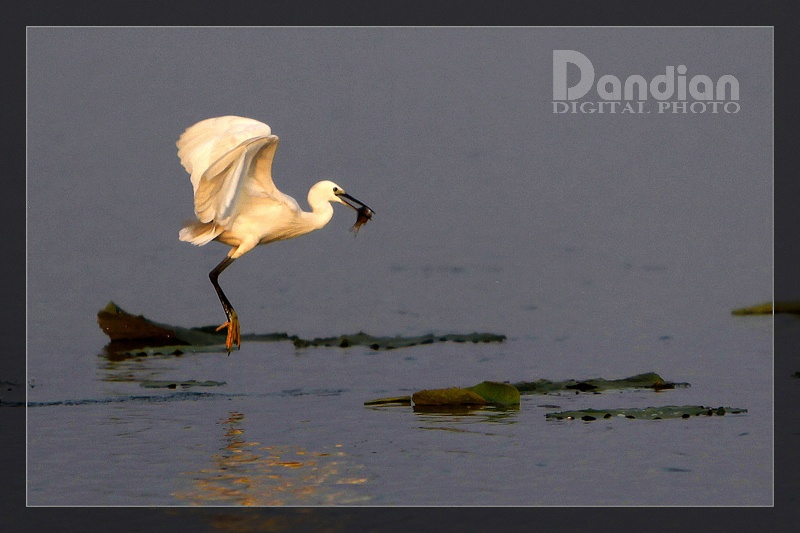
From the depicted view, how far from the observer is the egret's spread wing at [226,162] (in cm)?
989

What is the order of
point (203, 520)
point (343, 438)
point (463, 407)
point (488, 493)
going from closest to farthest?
point (203, 520) < point (488, 493) < point (343, 438) < point (463, 407)

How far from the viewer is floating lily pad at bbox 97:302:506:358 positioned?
577 inches

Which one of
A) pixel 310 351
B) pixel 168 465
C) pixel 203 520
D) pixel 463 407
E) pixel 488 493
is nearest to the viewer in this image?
pixel 203 520

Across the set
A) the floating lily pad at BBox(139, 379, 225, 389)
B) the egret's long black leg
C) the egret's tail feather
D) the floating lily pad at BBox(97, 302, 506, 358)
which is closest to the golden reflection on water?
the egret's long black leg

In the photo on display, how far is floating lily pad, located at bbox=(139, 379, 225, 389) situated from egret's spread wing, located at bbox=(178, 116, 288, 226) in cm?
229

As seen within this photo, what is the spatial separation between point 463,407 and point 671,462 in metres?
2.46

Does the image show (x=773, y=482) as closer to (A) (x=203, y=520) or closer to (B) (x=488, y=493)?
(B) (x=488, y=493)

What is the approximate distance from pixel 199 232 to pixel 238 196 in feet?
4.20

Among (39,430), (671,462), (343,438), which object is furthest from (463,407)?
(39,430)

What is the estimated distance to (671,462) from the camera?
366 inches

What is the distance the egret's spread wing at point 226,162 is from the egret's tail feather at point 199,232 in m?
0.21

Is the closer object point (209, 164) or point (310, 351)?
point (209, 164)

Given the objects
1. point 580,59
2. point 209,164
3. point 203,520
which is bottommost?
point 203,520

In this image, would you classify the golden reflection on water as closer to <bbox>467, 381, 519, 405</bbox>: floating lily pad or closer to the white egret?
the white egret
